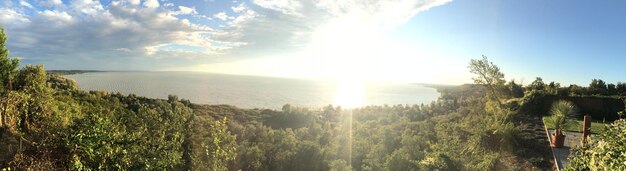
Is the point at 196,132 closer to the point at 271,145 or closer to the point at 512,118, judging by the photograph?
the point at 271,145

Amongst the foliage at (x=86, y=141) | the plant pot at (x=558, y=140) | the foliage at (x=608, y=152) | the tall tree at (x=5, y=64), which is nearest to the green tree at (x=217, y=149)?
the foliage at (x=86, y=141)

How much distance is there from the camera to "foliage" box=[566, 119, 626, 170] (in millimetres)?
5380

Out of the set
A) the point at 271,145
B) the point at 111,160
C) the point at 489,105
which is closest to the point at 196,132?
the point at 111,160

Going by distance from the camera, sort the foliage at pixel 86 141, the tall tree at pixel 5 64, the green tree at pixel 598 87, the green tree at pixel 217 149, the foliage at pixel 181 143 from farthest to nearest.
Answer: the green tree at pixel 598 87 → the tall tree at pixel 5 64 → the green tree at pixel 217 149 → the foliage at pixel 181 143 → the foliage at pixel 86 141

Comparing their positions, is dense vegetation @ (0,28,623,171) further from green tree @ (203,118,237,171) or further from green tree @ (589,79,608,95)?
green tree @ (589,79,608,95)

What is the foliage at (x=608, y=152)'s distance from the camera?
5380mm

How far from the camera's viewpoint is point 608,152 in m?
5.84

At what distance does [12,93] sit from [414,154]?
509 inches

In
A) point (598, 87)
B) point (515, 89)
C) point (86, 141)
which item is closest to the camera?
point (86, 141)

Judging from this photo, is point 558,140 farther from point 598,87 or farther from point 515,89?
point 515,89

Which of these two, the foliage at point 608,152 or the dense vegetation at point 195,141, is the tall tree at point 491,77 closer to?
the dense vegetation at point 195,141

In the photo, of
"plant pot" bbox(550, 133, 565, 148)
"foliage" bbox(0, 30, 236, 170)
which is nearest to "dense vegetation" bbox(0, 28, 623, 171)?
"foliage" bbox(0, 30, 236, 170)

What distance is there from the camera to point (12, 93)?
8711 millimetres

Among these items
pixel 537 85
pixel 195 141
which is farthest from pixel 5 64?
pixel 537 85
